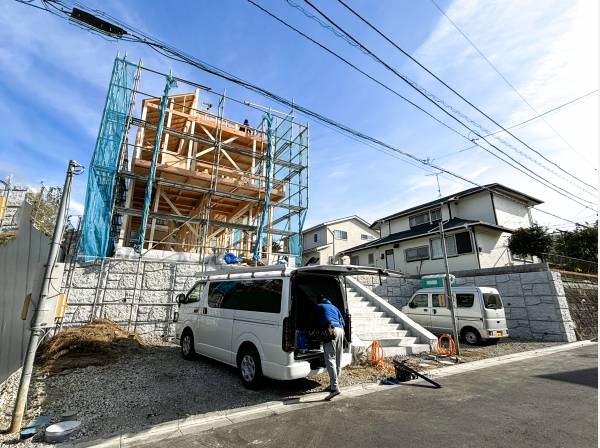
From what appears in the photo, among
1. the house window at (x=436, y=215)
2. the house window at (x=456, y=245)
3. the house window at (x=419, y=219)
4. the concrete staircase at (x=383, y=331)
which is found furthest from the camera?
the house window at (x=419, y=219)

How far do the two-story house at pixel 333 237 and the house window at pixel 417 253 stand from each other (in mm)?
8490

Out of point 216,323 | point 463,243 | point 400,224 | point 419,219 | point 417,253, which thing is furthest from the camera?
point 400,224

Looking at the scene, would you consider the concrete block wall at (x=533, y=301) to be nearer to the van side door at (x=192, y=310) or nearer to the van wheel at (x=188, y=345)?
the van side door at (x=192, y=310)

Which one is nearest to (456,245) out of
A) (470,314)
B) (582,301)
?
(582,301)

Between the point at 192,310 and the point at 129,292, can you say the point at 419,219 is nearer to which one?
the point at 192,310

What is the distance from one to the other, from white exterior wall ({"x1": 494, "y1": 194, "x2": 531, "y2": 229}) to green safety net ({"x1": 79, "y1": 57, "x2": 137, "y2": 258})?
20.5m

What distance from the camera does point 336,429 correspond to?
3820 mm

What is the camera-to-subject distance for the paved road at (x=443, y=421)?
11.5ft

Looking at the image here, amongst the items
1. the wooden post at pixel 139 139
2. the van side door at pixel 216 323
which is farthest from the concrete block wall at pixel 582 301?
the wooden post at pixel 139 139

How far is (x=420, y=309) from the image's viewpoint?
12.3 m

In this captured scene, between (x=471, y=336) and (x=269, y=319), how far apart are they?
893 centimetres

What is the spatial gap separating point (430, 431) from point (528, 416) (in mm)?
1686

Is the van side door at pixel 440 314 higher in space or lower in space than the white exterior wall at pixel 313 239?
lower

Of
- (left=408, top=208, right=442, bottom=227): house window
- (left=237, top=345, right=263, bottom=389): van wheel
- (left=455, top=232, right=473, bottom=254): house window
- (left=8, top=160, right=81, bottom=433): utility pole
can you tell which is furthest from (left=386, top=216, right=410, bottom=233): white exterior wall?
(left=8, top=160, right=81, bottom=433): utility pole
